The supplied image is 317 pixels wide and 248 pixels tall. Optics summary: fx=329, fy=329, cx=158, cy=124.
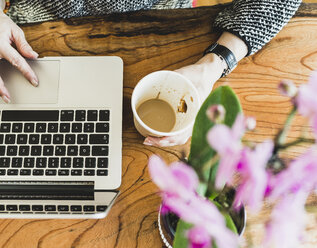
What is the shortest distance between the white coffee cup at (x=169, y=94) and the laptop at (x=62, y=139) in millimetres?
83

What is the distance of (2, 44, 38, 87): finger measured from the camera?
2.10 feet

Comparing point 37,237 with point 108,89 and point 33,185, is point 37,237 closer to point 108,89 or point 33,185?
point 33,185

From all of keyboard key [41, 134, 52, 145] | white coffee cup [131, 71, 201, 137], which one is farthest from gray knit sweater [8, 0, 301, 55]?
keyboard key [41, 134, 52, 145]

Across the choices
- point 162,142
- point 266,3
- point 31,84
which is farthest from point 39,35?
point 266,3

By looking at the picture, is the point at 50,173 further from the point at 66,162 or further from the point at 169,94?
the point at 169,94

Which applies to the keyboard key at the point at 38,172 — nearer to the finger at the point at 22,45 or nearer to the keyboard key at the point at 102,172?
the keyboard key at the point at 102,172

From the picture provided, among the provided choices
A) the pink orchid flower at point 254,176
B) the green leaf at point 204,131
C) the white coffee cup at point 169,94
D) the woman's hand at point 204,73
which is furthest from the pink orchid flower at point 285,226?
the woman's hand at point 204,73

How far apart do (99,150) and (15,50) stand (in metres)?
0.27

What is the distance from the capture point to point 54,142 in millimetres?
613

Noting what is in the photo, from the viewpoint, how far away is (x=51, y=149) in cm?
61

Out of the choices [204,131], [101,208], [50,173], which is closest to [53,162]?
[50,173]

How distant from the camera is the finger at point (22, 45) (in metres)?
0.65

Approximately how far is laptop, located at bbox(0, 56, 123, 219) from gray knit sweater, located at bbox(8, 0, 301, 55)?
0.15m

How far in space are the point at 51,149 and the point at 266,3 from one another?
513mm
